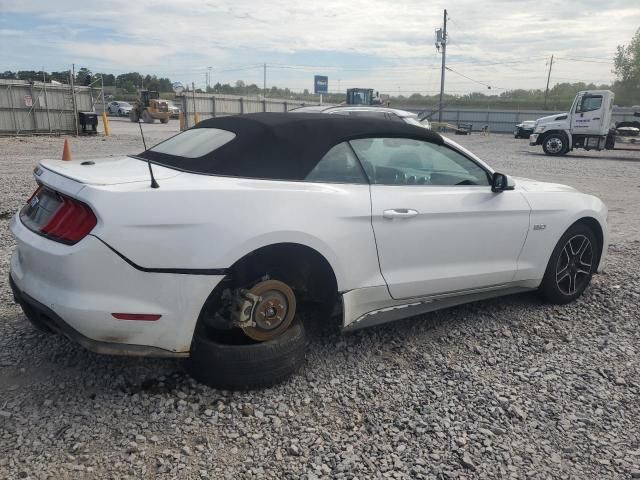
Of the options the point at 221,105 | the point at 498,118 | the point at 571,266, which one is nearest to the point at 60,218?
the point at 571,266

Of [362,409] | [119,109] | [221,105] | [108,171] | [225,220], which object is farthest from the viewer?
[119,109]

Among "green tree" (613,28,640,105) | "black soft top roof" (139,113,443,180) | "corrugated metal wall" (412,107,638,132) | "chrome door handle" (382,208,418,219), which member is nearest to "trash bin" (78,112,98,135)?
"black soft top roof" (139,113,443,180)

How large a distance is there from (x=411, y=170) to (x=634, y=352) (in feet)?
6.53

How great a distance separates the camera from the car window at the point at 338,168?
3229 millimetres

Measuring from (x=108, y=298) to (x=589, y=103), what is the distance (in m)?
22.8

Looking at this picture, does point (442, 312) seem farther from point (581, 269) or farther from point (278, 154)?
point (278, 154)

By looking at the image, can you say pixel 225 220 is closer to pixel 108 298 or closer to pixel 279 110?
pixel 108 298

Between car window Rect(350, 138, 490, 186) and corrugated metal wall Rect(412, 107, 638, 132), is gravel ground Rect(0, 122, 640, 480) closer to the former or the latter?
car window Rect(350, 138, 490, 186)

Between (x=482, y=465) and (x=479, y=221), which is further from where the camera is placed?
(x=479, y=221)

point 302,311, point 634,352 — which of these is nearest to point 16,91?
point 302,311

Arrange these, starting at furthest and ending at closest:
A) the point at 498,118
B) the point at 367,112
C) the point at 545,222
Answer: the point at 498,118, the point at 367,112, the point at 545,222

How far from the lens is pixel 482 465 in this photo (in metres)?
2.50

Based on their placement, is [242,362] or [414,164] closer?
[242,362]

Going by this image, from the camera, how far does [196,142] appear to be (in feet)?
11.4
